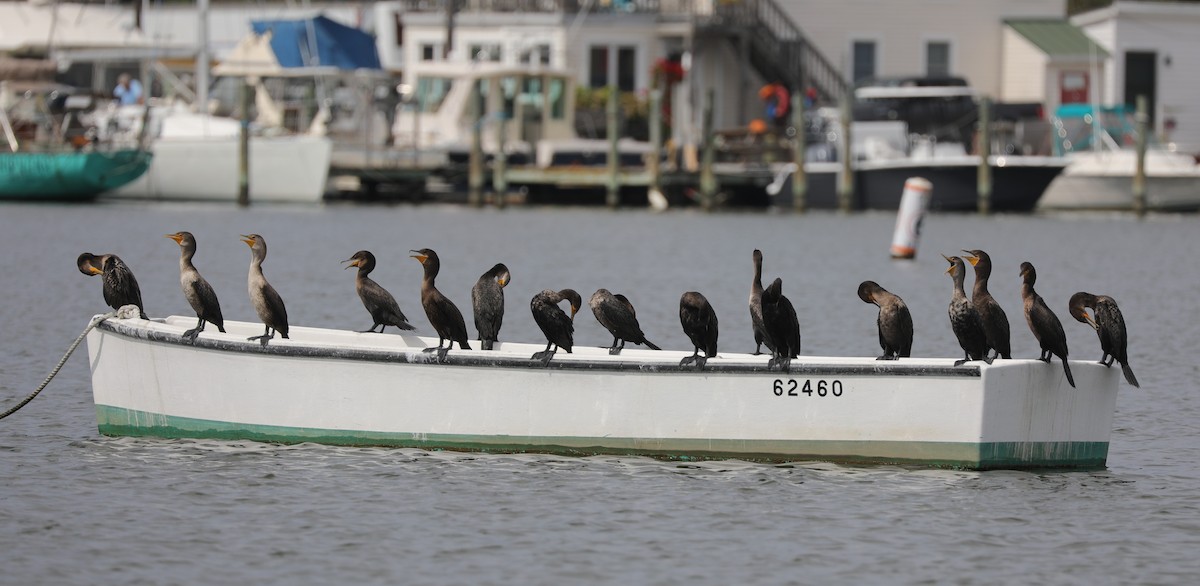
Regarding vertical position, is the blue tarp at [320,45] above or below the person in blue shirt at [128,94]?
above

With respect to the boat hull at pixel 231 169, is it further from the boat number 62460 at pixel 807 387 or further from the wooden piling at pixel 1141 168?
the boat number 62460 at pixel 807 387

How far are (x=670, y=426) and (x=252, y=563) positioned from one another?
361 centimetres

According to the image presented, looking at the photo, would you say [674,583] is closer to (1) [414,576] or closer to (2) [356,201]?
(1) [414,576]

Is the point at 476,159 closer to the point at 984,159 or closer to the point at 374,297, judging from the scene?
the point at 984,159

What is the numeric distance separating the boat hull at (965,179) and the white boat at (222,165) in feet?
44.3

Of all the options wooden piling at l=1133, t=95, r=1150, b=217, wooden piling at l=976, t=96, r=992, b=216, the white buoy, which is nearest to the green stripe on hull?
the white buoy

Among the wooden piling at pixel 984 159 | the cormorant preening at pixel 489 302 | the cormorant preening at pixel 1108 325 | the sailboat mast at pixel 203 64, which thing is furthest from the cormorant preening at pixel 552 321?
the sailboat mast at pixel 203 64

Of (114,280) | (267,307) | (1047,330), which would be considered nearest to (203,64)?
(114,280)

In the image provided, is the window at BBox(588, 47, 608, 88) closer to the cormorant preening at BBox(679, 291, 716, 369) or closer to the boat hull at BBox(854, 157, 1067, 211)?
the boat hull at BBox(854, 157, 1067, 211)

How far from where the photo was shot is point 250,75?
173 feet

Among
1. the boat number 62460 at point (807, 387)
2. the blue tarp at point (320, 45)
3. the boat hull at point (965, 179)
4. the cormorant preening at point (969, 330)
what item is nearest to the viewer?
the cormorant preening at point (969, 330)

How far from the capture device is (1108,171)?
160 ft

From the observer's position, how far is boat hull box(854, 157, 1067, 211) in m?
46.5

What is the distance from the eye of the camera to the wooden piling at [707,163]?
151 feet
